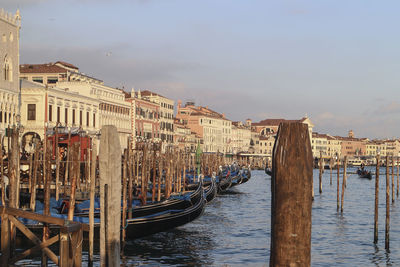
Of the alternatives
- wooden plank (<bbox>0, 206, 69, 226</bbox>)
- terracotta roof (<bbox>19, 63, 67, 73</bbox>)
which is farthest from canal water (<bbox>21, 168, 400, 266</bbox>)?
terracotta roof (<bbox>19, 63, 67, 73</bbox>)

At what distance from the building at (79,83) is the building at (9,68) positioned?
9.08m

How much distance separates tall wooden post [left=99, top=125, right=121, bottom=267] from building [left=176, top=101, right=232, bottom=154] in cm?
7643

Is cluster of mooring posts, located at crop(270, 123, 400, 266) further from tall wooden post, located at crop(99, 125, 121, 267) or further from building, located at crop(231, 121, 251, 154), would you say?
building, located at crop(231, 121, 251, 154)

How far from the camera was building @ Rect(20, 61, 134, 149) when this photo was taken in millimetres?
43000

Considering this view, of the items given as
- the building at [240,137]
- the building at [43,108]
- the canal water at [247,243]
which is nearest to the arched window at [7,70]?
the building at [43,108]

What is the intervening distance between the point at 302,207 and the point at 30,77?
44.6 meters

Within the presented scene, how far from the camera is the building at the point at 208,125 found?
276 feet

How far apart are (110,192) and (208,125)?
268 ft

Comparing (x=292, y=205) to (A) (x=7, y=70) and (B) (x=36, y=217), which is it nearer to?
(B) (x=36, y=217)

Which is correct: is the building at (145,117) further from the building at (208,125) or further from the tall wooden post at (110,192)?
the tall wooden post at (110,192)

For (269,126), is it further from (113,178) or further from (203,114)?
(113,178)

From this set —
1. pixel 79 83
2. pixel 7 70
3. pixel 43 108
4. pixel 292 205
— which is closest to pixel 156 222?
pixel 292 205

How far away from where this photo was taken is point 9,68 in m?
31.3

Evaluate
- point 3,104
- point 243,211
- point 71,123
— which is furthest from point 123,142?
point 243,211
